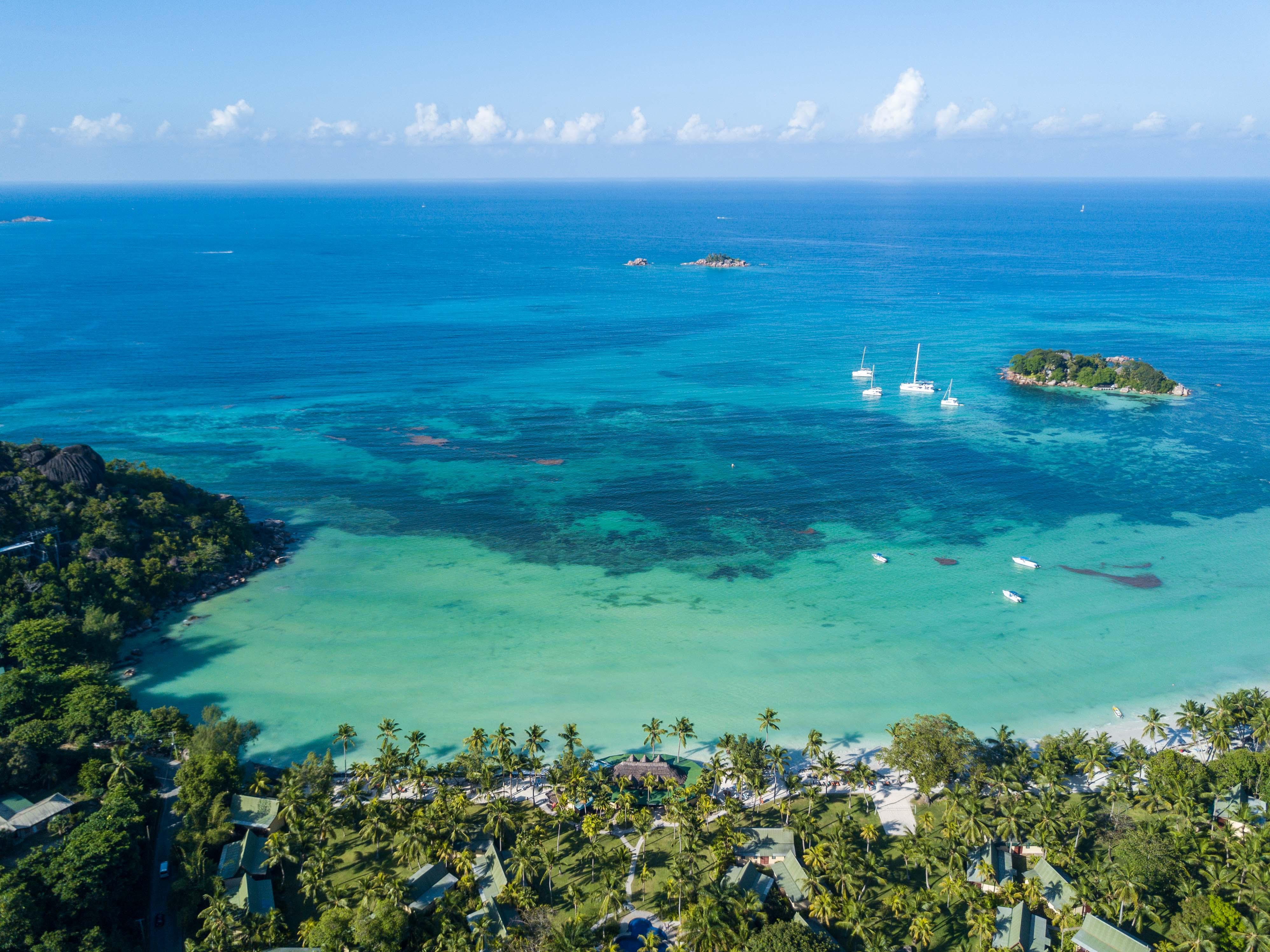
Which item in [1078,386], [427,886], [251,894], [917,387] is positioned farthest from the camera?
[1078,386]

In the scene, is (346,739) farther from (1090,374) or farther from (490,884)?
(1090,374)

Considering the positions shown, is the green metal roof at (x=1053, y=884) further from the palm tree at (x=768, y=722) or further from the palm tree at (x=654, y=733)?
the palm tree at (x=654, y=733)

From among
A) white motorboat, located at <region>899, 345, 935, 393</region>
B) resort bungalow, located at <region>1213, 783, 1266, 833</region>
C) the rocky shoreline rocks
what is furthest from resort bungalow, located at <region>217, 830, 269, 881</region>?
the rocky shoreline rocks

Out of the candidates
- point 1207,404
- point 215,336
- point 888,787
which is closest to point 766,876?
point 888,787

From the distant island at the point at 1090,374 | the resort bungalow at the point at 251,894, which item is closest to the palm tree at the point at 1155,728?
the resort bungalow at the point at 251,894

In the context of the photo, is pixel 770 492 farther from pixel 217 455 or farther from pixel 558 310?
pixel 558 310

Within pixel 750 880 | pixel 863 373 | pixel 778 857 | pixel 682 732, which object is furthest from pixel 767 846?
pixel 863 373
